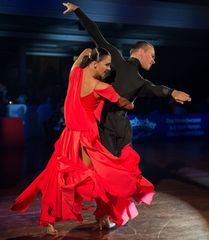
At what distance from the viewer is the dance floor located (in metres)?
3.96

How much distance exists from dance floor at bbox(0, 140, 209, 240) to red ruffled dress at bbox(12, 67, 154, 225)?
0.33 meters

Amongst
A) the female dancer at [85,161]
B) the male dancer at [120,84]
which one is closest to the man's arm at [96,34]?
the male dancer at [120,84]

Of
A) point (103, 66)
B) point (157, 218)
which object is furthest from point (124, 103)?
point (157, 218)

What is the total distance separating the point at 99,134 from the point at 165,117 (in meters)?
8.91

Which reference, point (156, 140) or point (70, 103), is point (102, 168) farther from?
point (156, 140)

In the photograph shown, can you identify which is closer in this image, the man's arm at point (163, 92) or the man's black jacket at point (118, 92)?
the man's arm at point (163, 92)

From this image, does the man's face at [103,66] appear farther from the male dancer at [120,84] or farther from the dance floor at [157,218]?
the dance floor at [157,218]


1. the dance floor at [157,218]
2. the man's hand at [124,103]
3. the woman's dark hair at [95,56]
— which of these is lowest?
the dance floor at [157,218]

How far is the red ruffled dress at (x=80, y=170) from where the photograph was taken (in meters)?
3.68

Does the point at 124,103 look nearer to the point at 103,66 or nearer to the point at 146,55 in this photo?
the point at 103,66

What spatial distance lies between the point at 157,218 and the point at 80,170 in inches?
47.4

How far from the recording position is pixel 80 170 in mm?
3748

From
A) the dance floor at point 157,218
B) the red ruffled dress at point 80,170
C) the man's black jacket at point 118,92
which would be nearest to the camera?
the red ruffled dress at point 80,170

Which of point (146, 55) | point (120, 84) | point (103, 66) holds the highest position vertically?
point (146, 55)
